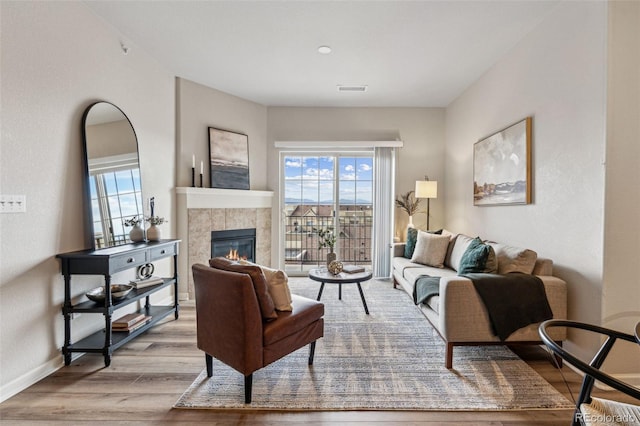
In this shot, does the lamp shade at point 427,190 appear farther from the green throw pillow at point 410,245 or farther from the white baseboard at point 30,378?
the white baseboard at point 30,378

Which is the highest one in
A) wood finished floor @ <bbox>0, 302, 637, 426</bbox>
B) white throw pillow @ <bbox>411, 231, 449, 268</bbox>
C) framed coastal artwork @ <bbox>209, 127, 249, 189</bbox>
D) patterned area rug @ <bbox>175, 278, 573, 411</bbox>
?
framed coastal artwork @ <bbox>209, 127, 249, 189</bbox>

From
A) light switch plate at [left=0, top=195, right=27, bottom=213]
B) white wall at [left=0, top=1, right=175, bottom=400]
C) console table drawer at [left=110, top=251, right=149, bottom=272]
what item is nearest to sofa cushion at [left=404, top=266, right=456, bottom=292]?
console table drawer at [left=110, top=251, right=149, bottom=272]

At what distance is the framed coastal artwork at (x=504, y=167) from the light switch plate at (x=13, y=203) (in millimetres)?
3903

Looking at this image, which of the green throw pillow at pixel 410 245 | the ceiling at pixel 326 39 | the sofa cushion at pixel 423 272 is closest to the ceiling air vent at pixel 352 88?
the ceiling at pixel 326 39

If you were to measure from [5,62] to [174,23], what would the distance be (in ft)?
4.25

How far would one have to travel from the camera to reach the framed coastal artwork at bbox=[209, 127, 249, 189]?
4.34m

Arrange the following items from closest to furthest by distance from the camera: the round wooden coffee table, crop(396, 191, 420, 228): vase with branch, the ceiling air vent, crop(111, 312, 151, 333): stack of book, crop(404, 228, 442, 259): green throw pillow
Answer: crop(111, 312, 151, 333): stack of book < the round wooden coffee table < the ceiling air vent < crop(404, 228, 442, 259): green throw pillow < crop(396, 191, 420, 228): vase with branch

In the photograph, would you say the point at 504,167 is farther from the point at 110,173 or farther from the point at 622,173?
the point at 110,173

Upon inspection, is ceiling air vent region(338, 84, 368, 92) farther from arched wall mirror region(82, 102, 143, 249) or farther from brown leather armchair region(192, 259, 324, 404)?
brown leather armchair region(192, 259, 324, 404)

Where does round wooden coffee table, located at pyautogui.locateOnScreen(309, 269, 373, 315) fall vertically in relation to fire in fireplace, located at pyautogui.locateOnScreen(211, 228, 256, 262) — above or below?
below

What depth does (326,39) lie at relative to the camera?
3.00 meters

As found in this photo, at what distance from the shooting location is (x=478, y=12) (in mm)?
2568

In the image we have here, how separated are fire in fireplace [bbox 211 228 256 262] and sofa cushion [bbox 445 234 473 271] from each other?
278cm

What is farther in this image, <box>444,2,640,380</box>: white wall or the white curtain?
the white curtain
